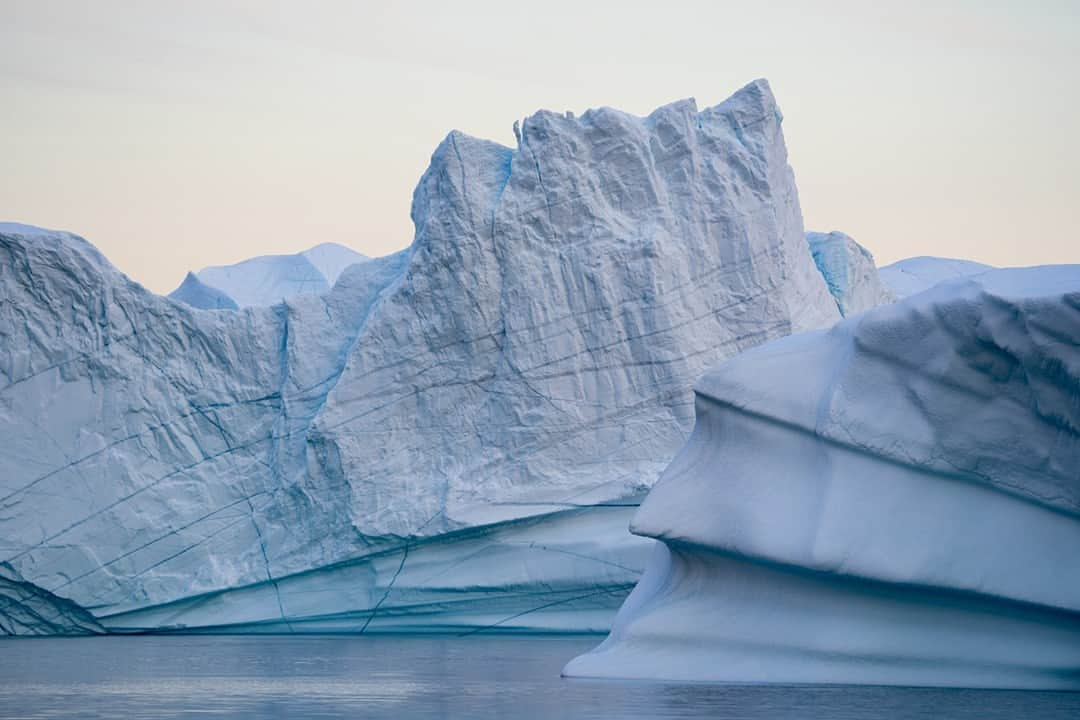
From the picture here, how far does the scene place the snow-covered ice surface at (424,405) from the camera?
52.6 feet

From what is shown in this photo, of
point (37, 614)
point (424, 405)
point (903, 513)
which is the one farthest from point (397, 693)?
point (37, 614)

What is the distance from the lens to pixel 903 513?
10.2 m

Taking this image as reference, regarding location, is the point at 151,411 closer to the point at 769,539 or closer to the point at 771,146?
the point at 771,146

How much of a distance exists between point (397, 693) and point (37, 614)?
8371mm

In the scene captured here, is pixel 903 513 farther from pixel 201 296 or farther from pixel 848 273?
pixel 201 296

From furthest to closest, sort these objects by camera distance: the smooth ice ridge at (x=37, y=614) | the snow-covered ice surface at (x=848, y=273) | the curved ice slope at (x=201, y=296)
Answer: the curved ice slope at (x=201, y=296), the snow-covered ice surface at (x=848, y=273), the smooth ice ridge at (x=37, y=614)

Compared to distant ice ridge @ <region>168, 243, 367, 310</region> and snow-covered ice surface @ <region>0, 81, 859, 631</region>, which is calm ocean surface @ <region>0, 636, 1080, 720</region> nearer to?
snow-covered ice surface @ <region>0, 81, 859, 631</region>

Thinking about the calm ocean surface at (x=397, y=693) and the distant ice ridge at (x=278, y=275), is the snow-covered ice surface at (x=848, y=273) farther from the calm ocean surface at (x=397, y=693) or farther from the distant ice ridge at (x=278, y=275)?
the calm ocean surface at (x=397, y=693)

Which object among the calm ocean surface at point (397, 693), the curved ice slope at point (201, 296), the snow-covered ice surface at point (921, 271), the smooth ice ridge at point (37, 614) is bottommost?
the smooth ice ridge at point (37, 614)

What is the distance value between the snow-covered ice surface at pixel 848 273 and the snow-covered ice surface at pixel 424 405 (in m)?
2.67

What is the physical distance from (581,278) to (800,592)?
6709mm

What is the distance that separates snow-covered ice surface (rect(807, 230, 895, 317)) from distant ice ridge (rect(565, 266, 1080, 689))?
9.08m

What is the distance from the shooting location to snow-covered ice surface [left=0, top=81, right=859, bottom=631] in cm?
1605

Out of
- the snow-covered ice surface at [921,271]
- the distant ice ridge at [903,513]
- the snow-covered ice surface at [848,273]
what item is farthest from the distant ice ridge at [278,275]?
the distant ice ridge at [903,513]
